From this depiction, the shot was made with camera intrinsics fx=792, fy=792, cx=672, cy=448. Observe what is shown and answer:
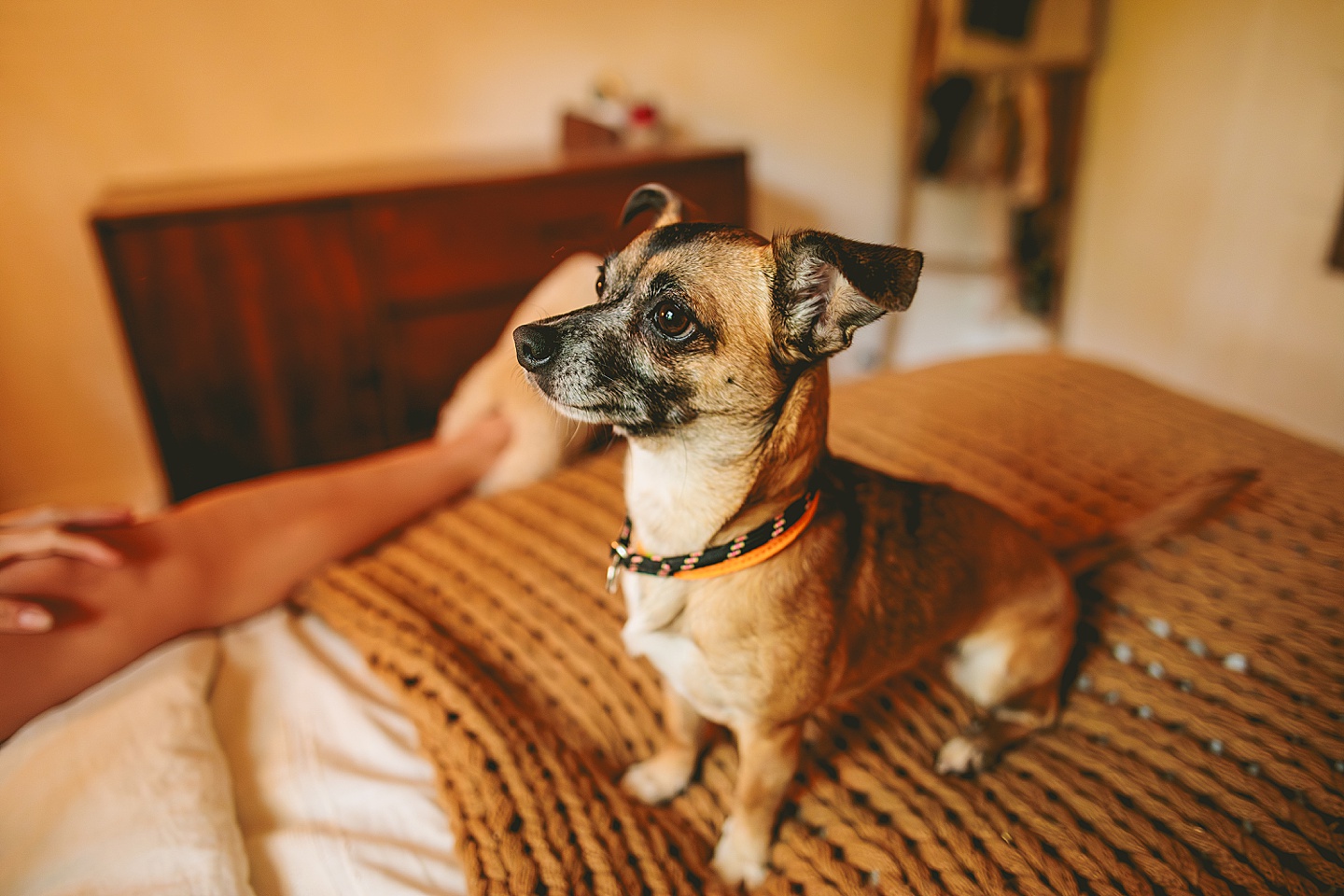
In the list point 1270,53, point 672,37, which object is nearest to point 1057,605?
point 1270,53

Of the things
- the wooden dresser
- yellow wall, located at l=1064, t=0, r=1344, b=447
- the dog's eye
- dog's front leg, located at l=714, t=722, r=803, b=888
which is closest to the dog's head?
the dog's eye

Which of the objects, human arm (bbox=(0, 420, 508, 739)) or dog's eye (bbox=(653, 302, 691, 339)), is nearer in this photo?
dog's eye (bbox=(653, 302, 691, 339))

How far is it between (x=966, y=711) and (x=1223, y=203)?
9.22ft

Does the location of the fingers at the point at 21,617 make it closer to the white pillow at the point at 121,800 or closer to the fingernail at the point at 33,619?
the fingernail at the point at 33,619

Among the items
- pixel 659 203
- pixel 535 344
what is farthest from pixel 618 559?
pixel 659 203

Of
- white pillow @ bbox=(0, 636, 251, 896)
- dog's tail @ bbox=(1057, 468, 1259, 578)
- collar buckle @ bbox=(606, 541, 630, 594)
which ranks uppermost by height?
collar buckle @ bbox=(606, 541, 630, 594)

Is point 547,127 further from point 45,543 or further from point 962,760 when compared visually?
point 962,760

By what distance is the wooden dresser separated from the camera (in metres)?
2.21

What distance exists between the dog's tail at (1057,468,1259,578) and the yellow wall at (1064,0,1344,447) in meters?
1.99

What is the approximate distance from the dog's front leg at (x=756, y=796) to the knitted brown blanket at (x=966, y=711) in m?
0.03

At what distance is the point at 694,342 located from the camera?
38.9 inches

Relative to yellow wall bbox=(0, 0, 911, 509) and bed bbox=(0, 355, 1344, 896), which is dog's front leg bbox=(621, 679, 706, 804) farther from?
yellow wall bbox=(0, 0, 911, 509)

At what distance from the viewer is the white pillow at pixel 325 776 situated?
94 cm

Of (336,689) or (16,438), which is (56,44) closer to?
(16,438)
